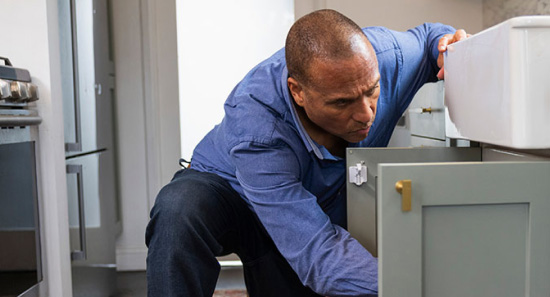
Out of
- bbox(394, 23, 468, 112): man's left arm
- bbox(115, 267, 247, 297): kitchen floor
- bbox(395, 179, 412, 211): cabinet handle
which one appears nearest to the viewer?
bbox(395, 179, 412, 211): cabinet handle

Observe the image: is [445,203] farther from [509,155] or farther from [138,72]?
[138,72]

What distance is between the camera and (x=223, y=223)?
141 centimetres

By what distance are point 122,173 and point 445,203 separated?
7.15 feet

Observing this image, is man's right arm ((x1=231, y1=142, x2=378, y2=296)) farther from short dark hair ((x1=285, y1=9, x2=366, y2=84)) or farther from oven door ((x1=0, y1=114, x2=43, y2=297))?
oven door ((x1=0, y1=114, x2=43, y2=297))

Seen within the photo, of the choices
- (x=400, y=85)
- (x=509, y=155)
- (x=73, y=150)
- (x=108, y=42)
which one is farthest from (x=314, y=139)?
(x=108, y=42)

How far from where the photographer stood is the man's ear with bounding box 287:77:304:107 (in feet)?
3.79

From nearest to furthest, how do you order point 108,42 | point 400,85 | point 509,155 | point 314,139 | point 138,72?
1. point 509,155
2. point 314,139
3. point 400,85
4. point 108,42
5. point 138,72

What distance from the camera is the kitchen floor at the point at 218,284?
241cm

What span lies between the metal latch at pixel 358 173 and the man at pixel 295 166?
0.06 metres

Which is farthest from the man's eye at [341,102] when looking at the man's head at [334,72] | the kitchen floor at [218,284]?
the kitchen floor at [218,284]

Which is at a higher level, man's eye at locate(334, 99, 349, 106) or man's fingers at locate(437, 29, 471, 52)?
man's fingers at locate(437, 29, 471, 52)

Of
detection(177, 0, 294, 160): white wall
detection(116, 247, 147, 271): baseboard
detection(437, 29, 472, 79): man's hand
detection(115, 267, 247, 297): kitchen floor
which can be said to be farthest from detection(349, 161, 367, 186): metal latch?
detection(116, 247, 147, 271): baseboard

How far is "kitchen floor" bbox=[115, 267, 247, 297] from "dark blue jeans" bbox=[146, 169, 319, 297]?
0.87 metres

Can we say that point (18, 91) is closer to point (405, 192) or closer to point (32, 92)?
point (32, 92)
